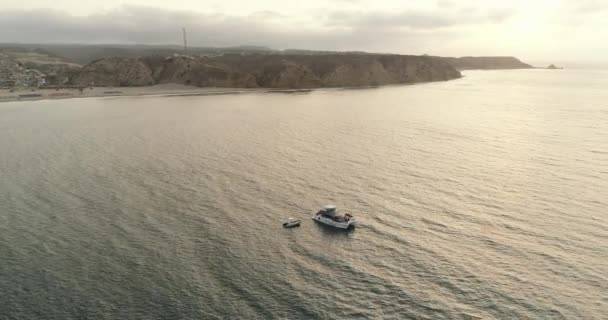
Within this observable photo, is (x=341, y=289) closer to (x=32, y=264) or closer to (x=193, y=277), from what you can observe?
(x=193, y=277)

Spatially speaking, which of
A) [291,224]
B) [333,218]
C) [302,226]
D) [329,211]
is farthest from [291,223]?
[333,218]

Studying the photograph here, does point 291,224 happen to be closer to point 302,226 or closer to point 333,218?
point 302,226

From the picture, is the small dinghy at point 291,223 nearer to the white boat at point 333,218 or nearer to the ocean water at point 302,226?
the ocean water at point 302,226

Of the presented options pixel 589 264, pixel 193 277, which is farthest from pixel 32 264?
pixel 589 264

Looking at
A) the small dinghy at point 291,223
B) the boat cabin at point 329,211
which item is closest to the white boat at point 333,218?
the boat cabin at point 329,211

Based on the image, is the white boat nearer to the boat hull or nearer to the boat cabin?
the boat cabin

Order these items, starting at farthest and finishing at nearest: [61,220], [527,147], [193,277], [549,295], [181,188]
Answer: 1. [527,147]
2. [181,188]
3. [61,220]
4. [193,277]
5. [549,295]
